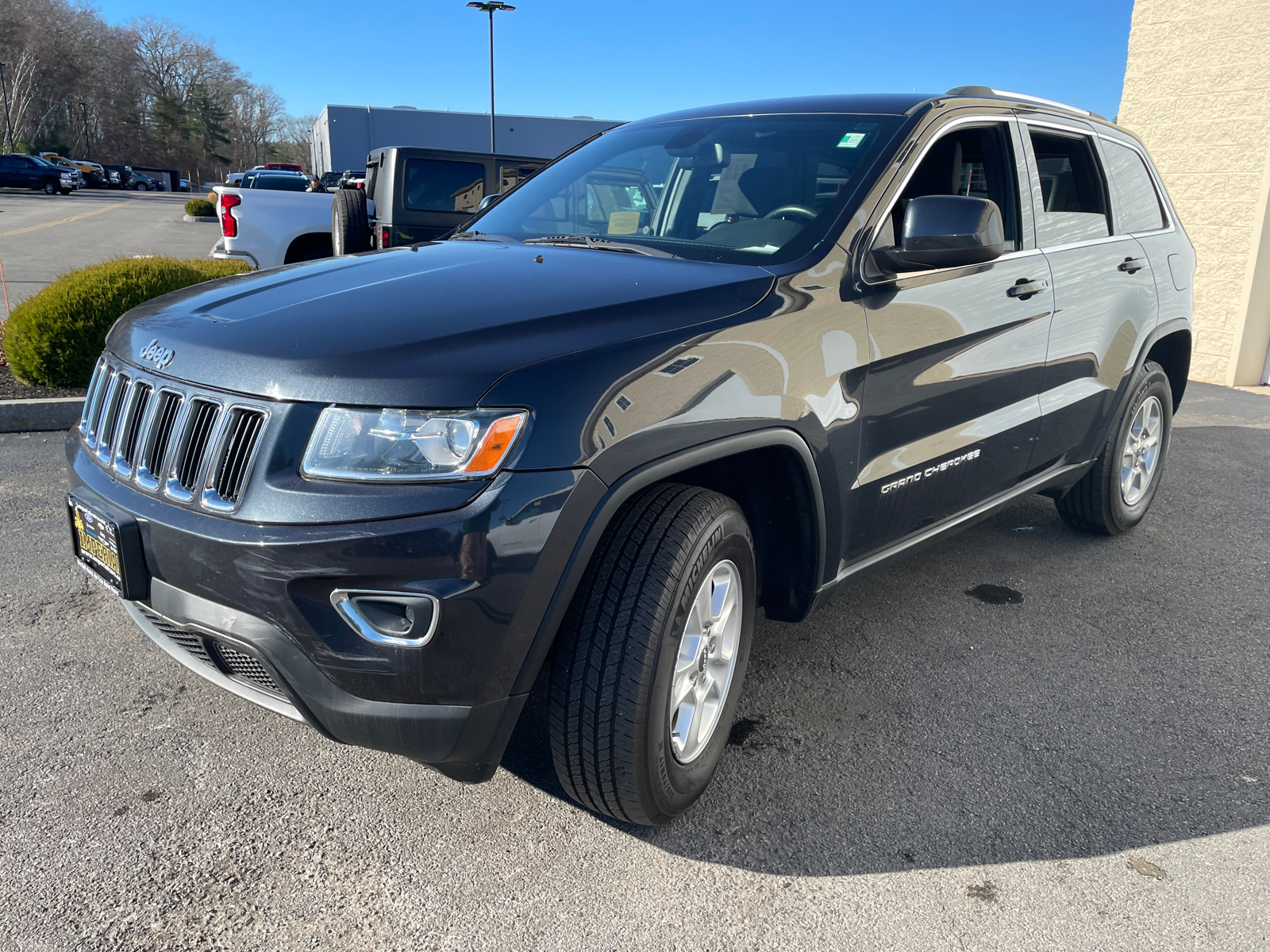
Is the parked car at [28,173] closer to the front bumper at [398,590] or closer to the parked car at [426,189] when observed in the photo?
the parked car at [426,189]

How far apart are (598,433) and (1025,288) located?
201 centimetres

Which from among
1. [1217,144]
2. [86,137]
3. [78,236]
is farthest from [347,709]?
[86,137]

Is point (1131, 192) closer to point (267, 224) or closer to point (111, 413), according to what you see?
point (111, 413)

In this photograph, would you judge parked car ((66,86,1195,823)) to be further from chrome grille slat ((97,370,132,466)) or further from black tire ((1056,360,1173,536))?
black tire ((1056,360,1173,536))

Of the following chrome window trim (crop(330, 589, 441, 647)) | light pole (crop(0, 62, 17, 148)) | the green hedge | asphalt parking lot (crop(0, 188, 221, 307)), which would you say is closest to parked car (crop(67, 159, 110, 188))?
asphalt parking lot (crop(0, 188, 221, 307))

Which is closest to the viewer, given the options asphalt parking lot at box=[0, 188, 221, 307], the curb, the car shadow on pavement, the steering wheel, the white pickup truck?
the car shadow on pavement

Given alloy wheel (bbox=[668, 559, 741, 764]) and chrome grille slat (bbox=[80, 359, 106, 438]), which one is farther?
chrome grille slat (bbox=[80, 359, 106, 438])

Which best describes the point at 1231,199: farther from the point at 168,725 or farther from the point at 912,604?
the point at 168,725

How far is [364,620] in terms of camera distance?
1.86m

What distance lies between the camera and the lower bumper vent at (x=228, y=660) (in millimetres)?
2043

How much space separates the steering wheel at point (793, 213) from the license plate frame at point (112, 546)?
191 centimetres

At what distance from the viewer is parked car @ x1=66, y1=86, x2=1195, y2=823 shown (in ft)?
6.10

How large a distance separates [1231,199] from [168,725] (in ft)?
33.2

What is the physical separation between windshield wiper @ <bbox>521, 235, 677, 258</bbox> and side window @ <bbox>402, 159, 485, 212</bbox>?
5.95 metres
